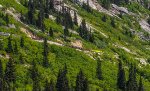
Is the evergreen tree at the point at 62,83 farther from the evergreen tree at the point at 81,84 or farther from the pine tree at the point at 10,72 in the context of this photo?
the pine tree at the point at 10,72

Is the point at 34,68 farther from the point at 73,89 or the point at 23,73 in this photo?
the point at 73,89

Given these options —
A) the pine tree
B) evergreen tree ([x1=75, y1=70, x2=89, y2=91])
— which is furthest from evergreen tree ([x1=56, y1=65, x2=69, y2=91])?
the pine tree

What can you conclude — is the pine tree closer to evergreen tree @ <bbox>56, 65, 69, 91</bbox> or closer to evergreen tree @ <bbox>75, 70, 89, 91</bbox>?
evergreen tree @ <bbox>56, 65, 69, 91</bbox>

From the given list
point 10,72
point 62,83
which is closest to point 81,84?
point 62,83

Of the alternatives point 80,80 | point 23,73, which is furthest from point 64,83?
point 23,73

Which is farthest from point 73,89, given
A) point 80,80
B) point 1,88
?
point 1,88

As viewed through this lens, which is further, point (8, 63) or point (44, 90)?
point (8, 63)

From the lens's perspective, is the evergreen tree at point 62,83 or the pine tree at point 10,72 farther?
the pine tree at point 10,72

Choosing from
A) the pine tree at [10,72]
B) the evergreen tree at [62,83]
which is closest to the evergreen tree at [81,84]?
the evergreen tree at [62,83]
